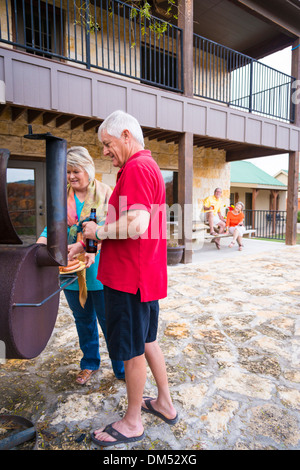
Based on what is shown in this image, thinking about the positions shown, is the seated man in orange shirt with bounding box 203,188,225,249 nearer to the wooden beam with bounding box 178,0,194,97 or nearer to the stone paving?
the wooden beam with bounding box 178,0,194,97

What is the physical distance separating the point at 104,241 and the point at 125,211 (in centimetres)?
27

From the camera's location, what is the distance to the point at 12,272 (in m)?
1.30

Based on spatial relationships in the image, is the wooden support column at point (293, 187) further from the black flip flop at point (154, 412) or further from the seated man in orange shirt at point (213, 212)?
the black flip flop at point (154, 412)

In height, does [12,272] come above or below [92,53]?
below

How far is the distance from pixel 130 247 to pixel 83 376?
1.38 m

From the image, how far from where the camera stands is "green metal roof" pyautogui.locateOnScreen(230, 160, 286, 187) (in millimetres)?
18438

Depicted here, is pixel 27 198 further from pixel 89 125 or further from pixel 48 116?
pixel 89 125

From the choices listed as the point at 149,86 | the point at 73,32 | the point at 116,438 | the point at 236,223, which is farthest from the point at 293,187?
the point at 116,438

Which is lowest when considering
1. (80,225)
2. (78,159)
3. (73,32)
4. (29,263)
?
(29,263)

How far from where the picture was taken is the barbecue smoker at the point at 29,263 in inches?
50.3

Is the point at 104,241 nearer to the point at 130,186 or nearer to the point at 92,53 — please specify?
the point at 130,186

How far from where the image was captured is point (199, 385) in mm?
2289
